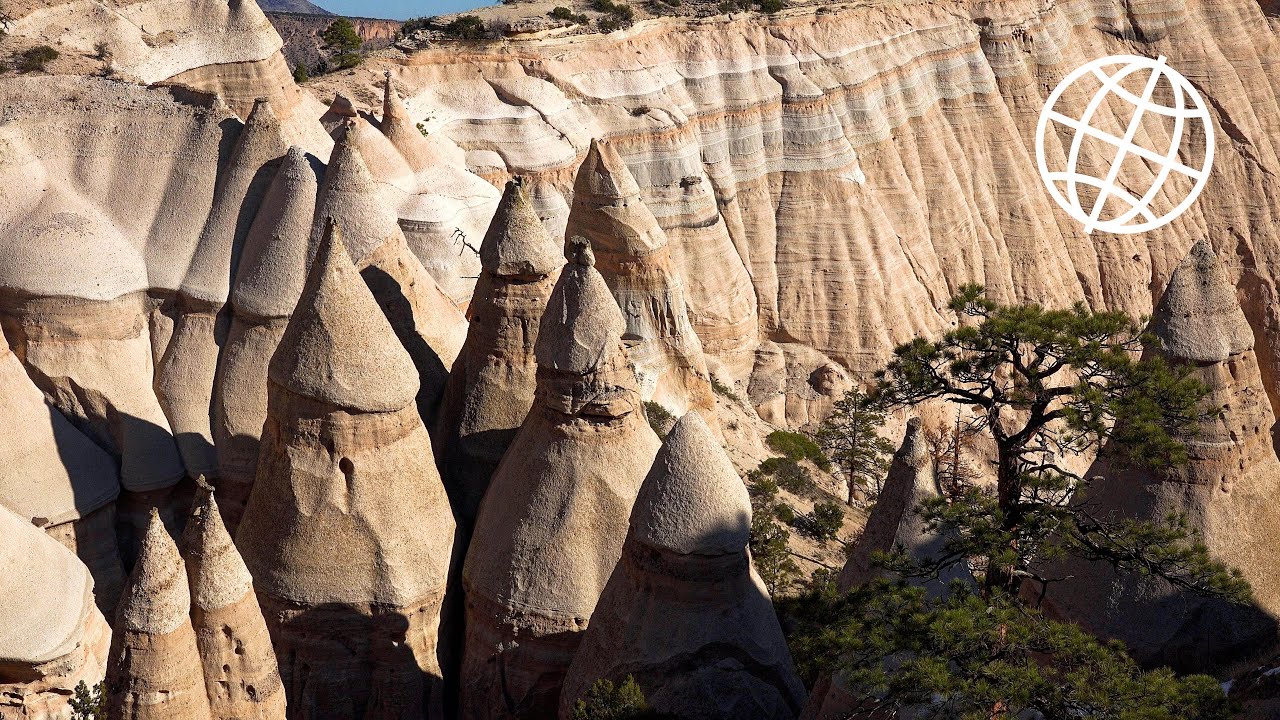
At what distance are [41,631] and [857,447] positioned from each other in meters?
21.2

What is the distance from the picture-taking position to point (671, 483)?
44.4 feet

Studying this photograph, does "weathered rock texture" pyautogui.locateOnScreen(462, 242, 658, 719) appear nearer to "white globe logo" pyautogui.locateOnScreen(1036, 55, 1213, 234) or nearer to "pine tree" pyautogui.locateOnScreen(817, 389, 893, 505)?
"pine tree" pyautogui.locateOnScreen(817, 389, 893, 505)

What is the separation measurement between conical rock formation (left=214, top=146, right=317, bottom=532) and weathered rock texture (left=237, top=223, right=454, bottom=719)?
1951mm

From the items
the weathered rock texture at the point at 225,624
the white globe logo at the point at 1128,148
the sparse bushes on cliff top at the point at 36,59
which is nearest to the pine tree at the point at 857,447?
the weathered rock texture at the point at 225,624

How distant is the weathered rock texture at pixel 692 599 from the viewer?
13.4 metres

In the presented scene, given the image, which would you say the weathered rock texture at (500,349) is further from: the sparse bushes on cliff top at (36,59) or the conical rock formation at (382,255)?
the sparse bushes on cliff top at (36,59)

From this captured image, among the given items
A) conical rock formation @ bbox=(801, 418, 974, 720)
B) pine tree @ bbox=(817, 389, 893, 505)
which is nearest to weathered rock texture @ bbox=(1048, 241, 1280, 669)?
conical rock formation @ bbox=(801, 418, 974, 720)

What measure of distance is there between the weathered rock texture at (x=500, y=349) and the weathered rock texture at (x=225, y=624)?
384cm

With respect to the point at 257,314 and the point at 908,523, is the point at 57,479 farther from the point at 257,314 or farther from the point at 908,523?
the point at 908,523

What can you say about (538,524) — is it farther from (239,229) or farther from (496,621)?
(239,229)

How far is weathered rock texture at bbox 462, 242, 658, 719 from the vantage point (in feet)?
49.3

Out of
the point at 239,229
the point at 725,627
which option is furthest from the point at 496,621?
the point at 239,229

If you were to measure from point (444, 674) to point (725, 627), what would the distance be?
4.13 m

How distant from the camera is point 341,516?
15180mm
